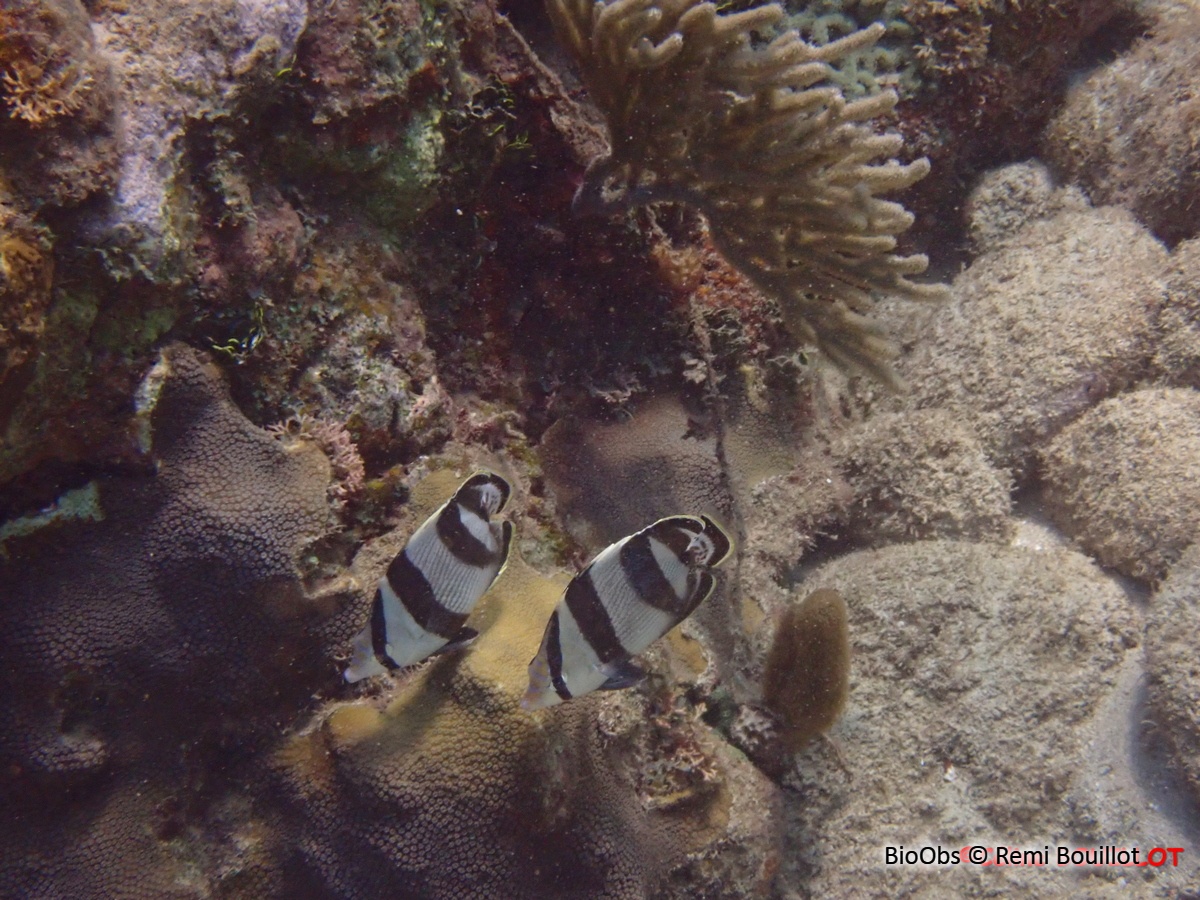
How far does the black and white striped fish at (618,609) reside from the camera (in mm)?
2201

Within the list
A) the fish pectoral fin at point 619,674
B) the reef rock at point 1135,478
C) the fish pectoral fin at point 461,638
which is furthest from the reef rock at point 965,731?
the fish pectoral fin at point 461,638

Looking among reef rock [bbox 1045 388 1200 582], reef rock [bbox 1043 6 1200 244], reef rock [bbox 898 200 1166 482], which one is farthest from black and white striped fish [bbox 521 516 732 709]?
reef rock [bbox 1043 6 1200 244]

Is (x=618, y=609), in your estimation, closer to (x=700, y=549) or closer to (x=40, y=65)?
(x=700, y=549)

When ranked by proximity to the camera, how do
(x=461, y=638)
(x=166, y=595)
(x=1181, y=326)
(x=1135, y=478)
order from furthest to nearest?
(x=1181, y=326) < (x=1135, y=478) < (x=166, y=595) < (x=461, y=638)

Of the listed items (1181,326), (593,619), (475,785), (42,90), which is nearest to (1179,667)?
(1181,326)

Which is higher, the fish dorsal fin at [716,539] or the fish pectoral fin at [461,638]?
the fish pectoral fin at [461,638]

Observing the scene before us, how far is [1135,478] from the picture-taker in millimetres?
3945

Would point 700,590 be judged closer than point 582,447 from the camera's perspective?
Yes

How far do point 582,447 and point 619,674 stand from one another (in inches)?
59.7

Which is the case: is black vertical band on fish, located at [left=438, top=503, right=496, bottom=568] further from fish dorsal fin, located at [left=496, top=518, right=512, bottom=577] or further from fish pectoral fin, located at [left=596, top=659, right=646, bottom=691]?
fish pectoral fin, located at [left=596, top=659, right=646, bottom=691]

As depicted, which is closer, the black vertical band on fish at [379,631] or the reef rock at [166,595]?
the black vertical band on fish at [379,631]

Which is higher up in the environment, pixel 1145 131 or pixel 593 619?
pixel 593 619

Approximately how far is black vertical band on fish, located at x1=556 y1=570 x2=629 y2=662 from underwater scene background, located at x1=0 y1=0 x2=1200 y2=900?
277mm

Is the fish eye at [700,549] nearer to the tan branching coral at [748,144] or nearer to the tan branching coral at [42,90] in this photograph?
the tan branching coral at [748,144]
